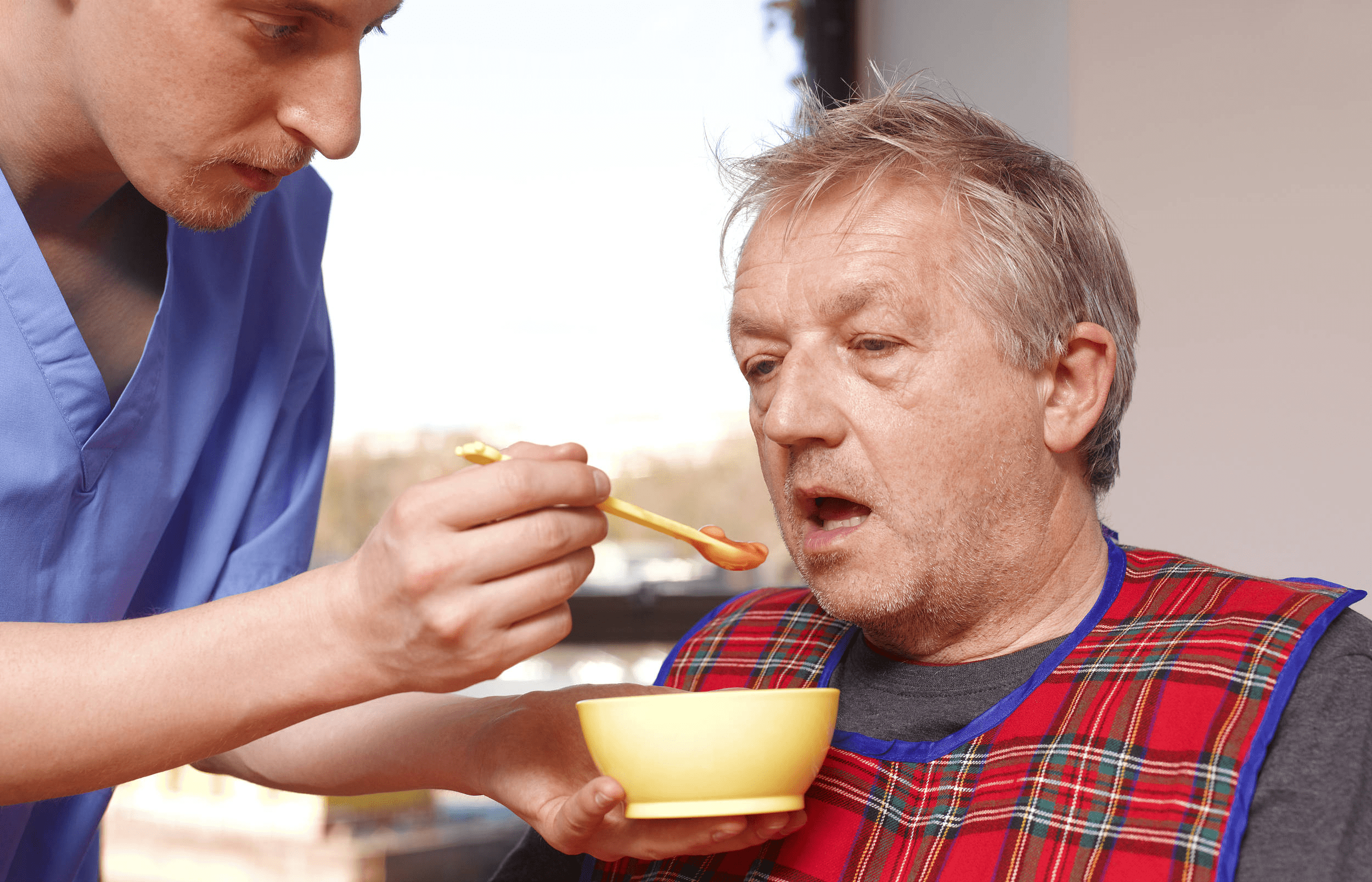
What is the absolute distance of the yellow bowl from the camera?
0.74 m

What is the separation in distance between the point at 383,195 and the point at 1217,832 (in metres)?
2.11

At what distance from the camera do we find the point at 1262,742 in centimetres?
86

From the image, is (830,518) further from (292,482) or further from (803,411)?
(292,482)

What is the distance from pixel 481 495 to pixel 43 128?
0.71m

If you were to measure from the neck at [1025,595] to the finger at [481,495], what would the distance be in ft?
1.77

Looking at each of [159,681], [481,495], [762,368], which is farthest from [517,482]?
[762,368]

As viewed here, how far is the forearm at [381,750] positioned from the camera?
3.41ft

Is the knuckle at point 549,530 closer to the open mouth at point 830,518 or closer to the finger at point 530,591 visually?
the finger at point 530,591

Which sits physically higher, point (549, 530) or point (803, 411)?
point (803, 411)

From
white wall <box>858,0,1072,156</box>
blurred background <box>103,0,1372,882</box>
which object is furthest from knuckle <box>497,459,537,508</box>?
blurred background <box>103,0,1372,882</box>

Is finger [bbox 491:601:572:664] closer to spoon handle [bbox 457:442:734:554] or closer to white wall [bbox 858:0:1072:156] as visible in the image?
spoon handle [bbox 457:442:734:554]

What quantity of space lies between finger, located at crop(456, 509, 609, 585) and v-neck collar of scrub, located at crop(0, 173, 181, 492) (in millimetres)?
615

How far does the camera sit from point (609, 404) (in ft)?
7.77

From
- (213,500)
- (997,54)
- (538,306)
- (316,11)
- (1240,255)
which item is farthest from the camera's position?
A: (538,306)
